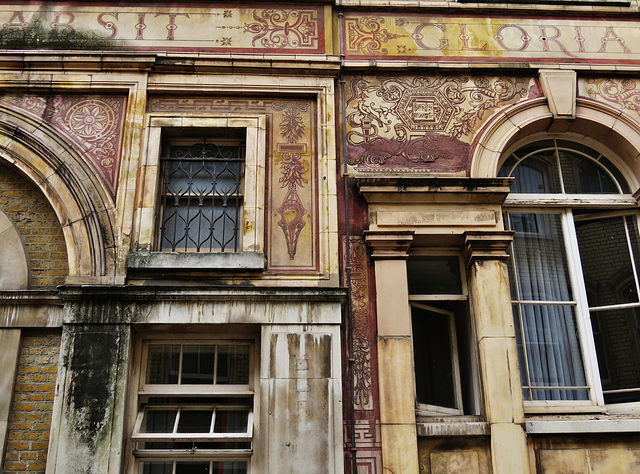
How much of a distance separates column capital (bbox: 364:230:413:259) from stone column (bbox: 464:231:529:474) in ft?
2.46

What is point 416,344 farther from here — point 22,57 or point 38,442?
point 22,57

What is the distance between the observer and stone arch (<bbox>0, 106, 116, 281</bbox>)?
25.3ft

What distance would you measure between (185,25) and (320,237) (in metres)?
3.44

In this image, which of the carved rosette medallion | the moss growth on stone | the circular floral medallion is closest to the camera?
the circular floral medallion

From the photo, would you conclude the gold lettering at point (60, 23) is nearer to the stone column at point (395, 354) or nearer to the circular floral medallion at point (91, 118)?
the circular floral medallion at point (91, 118)

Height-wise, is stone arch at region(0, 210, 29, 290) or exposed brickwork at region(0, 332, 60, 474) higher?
stone arch at region(0, 210, 29, 290)

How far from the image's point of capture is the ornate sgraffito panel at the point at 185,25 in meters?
8.93

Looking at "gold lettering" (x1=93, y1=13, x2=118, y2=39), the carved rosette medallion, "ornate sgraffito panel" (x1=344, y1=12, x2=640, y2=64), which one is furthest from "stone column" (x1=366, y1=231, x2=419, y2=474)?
"gold lettering" (x1=93, y1=13, x2=118, y2=39)

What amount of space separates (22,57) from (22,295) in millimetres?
3041

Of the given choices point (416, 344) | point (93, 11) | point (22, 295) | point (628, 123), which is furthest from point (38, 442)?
point (628, 123)

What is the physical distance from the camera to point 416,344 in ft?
26.2

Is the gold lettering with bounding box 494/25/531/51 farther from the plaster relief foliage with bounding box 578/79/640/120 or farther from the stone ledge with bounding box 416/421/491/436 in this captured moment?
the stone ledge with bounding box 416/421/491/436

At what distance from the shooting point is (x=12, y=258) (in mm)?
7867

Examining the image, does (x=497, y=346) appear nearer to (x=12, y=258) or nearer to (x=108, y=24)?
(x=12, y=258)
